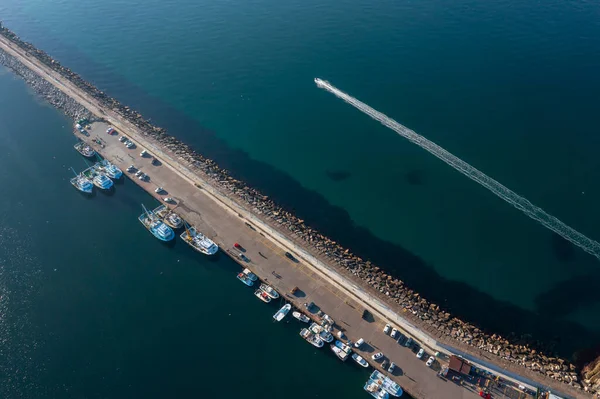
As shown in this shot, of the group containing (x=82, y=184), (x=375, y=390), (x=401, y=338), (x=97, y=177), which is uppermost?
(x=401, y=338)

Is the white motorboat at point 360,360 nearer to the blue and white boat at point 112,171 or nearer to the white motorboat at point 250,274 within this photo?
the white motorboat at point 250,274

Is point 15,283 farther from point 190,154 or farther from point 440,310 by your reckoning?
point 440,310

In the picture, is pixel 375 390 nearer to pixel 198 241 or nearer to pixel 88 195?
pixel 198 241

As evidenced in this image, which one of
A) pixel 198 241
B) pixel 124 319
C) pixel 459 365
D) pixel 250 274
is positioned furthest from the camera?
pixel 198 241

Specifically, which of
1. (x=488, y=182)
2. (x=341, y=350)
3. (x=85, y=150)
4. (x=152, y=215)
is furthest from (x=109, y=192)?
(x=488, y=182)

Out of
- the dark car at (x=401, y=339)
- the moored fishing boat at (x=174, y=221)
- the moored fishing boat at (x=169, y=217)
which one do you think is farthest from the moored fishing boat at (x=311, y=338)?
the moored fishing boat at (x=169, y=217)

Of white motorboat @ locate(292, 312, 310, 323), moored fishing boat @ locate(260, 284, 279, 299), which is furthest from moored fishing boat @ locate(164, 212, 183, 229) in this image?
white motorboat @ locate(292, 312, 310, 323)

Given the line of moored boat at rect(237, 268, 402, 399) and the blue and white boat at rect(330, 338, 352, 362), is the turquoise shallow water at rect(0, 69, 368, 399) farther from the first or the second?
the blue and white boat at rect(330, 338, 352, 362)
